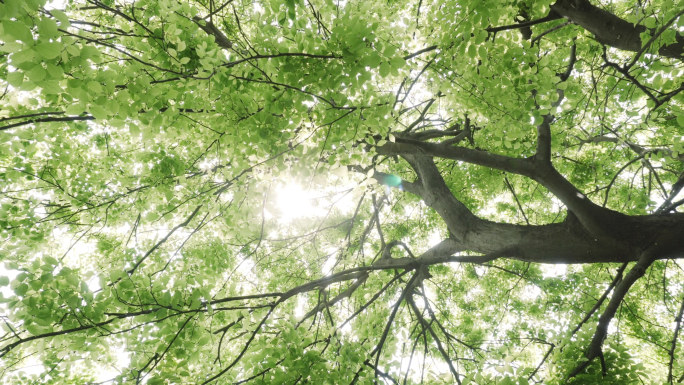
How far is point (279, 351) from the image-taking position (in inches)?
109

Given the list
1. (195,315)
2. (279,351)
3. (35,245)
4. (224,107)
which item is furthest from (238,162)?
(35,245)

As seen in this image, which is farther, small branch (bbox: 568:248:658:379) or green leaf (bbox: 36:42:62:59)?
small branch (bbox: 568:248:658:379)

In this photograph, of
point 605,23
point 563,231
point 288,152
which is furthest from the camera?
point 605,23

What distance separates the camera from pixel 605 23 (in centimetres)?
370

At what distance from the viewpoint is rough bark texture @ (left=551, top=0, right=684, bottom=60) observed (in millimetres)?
3656

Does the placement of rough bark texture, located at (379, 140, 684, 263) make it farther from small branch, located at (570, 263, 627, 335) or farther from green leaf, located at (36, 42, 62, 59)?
green leaf, located at (36, 42, 62, 59)

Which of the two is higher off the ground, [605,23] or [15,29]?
[605,23]

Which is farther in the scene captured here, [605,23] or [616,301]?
[605,23]

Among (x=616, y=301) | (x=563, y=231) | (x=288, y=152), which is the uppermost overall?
(x=288, y=152)

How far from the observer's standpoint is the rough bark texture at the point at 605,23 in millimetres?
3656

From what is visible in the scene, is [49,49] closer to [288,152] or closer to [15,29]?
[15,29]

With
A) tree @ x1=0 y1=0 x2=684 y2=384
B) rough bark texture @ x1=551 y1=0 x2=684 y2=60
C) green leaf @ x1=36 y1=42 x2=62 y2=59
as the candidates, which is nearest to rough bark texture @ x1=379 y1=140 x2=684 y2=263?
tree @ x1=0 y1=0 x2=684 y2=384

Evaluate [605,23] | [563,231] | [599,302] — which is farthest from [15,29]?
[605,23]

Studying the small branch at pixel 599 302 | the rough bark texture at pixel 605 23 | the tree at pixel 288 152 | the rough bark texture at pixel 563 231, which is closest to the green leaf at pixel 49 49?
the tree at pixel 288 152
